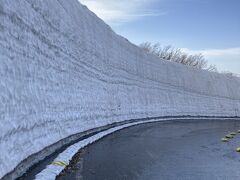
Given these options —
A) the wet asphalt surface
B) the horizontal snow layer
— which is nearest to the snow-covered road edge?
the wet asphalt surface

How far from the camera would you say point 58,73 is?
13.3 metres

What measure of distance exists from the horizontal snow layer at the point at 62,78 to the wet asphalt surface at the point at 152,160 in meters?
0.93

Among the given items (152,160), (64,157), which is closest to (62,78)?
(152,160)

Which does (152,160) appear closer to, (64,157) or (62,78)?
(64,157)

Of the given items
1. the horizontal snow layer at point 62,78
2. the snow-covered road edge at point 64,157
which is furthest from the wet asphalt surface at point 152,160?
the horizontal snow layer at point 62,78

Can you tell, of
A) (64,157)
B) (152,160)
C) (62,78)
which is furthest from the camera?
(62,78)

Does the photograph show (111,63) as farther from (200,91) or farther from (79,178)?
(200,91)

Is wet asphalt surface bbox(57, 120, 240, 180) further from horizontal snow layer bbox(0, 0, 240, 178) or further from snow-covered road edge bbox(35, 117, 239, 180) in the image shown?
horizontal snow layer bbox(0, 0, 240, 178)

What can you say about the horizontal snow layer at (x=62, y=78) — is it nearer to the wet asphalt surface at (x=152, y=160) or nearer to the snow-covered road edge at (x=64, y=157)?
the snow-covered road edge at (x=64, y=157)

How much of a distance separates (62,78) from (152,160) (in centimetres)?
344

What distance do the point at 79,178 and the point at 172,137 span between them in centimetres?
1049

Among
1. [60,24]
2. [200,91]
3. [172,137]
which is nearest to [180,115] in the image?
[200,91]

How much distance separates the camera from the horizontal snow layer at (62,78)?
8.40 metres

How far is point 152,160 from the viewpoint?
38.8ft
